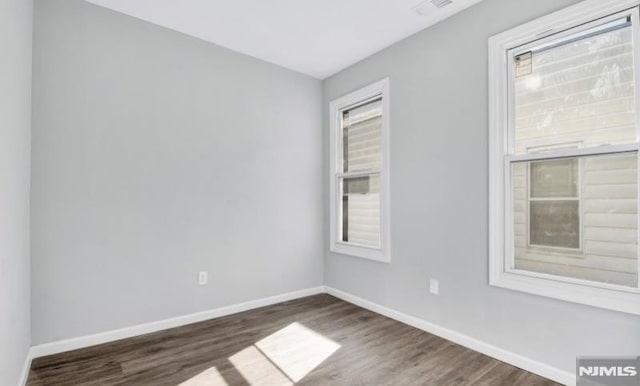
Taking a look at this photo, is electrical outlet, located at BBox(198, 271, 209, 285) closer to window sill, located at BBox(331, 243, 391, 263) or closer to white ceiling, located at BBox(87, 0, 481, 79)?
window sill, located at BBox(331, 243, 391, 263)

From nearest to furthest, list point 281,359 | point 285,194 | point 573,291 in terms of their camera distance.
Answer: point 573,291
point 281,359
point 285,194

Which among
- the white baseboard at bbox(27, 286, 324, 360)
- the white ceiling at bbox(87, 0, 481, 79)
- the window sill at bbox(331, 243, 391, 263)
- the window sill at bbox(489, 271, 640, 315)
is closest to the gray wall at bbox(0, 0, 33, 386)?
the white baseboard at bbox(27, 286, 324, 360)

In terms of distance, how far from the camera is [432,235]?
2.77 metres

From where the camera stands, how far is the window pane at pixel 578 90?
189 centimetres

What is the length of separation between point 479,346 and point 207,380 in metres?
1.99

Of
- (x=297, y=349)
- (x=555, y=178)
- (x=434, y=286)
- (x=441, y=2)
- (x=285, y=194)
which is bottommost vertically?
(x=297, y=349)

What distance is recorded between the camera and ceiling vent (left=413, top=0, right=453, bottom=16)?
8.11 feet

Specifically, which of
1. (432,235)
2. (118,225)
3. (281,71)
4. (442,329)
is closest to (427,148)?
(432,235)

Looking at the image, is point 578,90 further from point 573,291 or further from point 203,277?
point 203,277

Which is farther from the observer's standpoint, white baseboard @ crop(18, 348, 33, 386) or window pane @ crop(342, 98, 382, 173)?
window pane @ crop(342, 98, 382, 173)

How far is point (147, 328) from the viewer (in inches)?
108

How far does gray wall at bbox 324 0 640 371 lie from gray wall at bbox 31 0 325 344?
1262 millimetres

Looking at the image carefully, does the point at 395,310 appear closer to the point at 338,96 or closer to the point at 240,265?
the point at 240,265

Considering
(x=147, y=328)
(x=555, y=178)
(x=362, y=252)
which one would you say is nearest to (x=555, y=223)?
(x=555, y=178)
